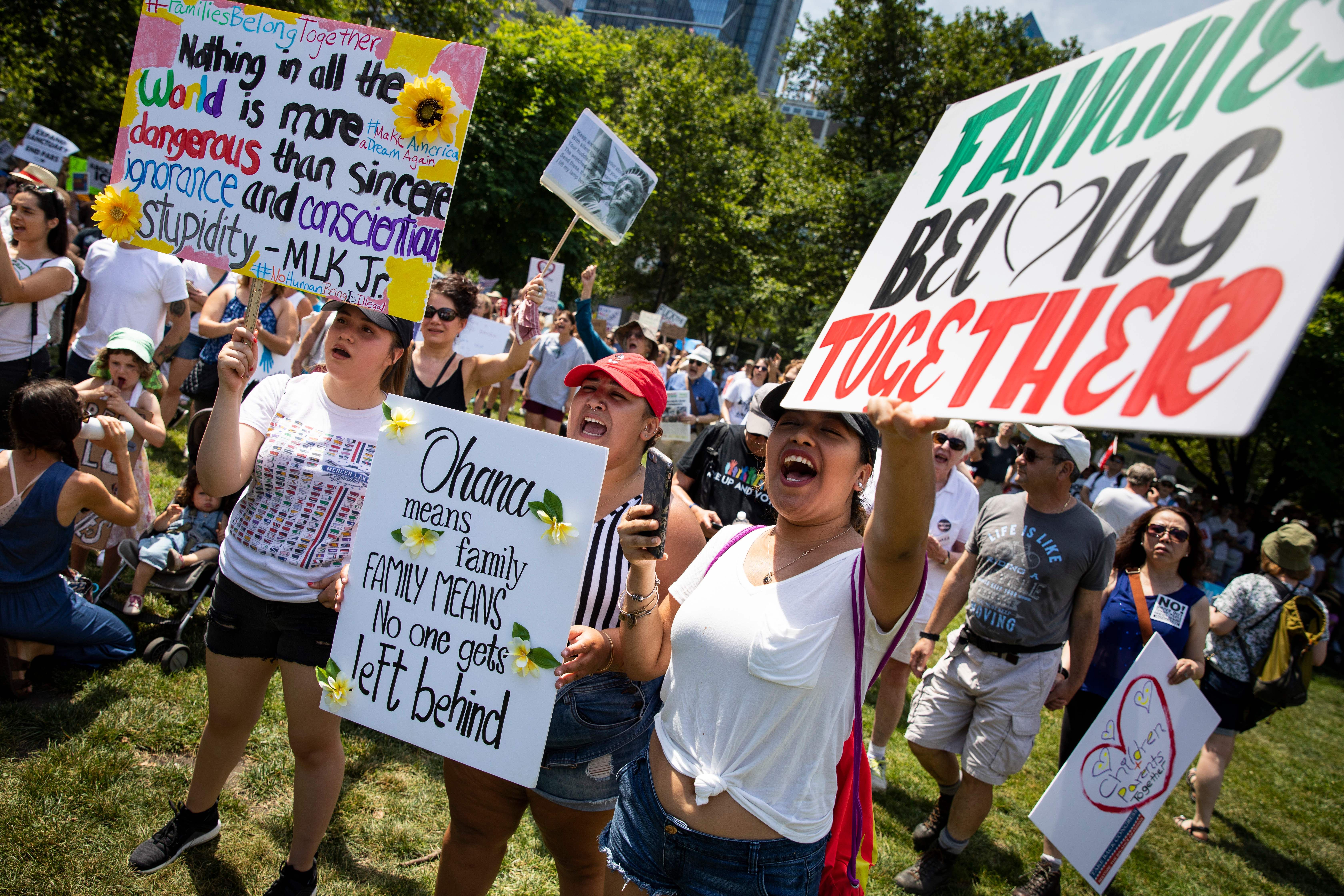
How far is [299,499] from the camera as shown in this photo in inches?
103

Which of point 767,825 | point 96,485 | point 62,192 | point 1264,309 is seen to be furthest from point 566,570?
point 62,192

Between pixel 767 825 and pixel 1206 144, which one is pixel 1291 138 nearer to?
pixel 1206 144

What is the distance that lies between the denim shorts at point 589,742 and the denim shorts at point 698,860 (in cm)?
23

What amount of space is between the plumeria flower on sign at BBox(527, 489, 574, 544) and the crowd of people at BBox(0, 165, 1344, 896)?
0.51ft

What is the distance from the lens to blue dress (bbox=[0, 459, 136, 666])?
356 cm

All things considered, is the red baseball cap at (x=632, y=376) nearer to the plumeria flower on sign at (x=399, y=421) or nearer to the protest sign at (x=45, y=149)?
the plumeria flower on sign at (x=399, y=421)

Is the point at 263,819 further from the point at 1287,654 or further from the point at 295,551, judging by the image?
the point at 1287,654

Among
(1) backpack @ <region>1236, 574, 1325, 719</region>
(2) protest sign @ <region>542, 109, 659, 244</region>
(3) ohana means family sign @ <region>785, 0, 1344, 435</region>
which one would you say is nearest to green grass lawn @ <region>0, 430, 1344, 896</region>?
(1) backpack @ <region>1236, 574, 1325, 719</region>

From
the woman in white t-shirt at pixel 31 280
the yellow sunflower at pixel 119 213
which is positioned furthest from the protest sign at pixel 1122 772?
the woman in white t-shirt at pixel 31 280

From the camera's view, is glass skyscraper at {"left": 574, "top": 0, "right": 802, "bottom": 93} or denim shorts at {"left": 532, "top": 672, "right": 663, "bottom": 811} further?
glass skyscraper at {"left": 574, "top": 0, "right": 802, "bottom": 93}

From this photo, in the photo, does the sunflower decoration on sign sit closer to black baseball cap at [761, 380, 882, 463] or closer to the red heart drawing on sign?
black baseball cap at [761, 380, 882, 463]

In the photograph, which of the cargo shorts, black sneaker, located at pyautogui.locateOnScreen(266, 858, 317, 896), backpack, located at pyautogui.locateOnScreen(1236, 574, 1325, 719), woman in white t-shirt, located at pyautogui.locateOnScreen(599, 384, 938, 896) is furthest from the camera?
backpack, located at pyautogui.locateOnScreen(1236, 574, 1325, 719)

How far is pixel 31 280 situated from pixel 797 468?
4.84 metres

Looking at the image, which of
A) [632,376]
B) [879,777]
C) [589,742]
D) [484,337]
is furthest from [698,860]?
[484,337]
